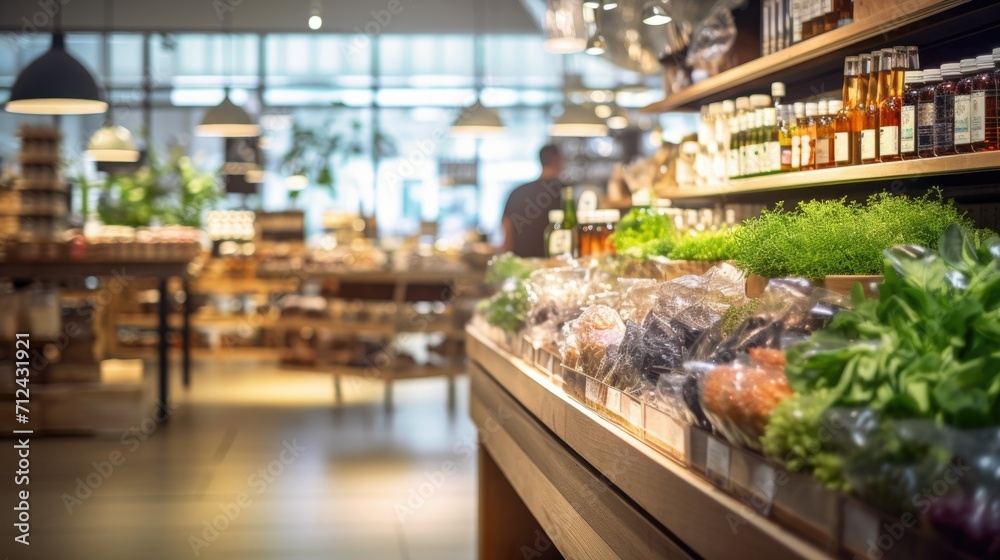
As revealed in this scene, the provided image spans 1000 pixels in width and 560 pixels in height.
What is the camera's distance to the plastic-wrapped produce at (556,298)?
273 centimetres

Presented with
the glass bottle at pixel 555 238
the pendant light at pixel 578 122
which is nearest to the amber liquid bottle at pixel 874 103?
the glass bottle at pixel 555 238

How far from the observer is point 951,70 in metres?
2.22

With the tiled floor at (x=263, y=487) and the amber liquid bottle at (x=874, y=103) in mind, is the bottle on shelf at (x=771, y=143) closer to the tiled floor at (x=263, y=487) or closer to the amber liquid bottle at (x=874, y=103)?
the amber liquid bottle at (x=874, y=103)

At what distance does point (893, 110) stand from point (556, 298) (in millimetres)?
1041

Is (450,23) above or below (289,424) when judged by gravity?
above

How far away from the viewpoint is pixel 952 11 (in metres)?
2.45

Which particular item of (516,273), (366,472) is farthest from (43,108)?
(516,273)

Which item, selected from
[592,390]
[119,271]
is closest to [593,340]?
[592,390]

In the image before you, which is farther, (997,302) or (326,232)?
(326,232)

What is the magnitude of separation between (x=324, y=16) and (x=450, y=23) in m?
1.94

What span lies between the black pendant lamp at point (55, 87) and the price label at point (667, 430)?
4987mm

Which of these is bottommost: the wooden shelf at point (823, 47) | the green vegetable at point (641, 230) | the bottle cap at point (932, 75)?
the green vegetable at point (641, 230)

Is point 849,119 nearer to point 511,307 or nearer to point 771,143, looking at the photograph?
point 771,143

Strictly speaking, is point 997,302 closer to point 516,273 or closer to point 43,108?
point 516,273
